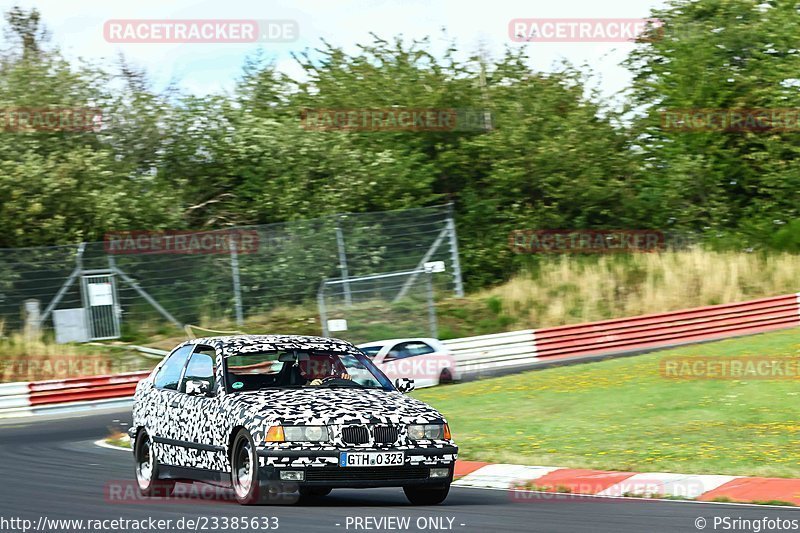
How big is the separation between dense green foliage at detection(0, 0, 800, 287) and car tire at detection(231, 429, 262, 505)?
2509 centimetres

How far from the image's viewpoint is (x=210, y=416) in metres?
10.9

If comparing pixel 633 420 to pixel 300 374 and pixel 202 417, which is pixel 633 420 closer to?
pixel 300 374

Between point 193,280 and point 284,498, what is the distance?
20670 mm

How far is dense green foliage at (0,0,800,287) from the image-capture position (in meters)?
37.5

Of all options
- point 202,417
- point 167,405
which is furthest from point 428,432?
point 167,405

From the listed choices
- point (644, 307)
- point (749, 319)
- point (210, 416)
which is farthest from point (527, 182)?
point (210, 416)

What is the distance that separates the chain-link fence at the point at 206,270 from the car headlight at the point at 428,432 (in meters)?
20.8

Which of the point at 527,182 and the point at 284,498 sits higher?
the point at 527,182

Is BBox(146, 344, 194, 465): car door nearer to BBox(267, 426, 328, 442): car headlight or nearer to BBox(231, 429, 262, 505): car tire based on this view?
BBox(231, 429, 262, 505): car tire

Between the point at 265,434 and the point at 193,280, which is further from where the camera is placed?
the point at 193,280

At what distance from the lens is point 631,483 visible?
11852 mm

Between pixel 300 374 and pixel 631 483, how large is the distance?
335 centimetres

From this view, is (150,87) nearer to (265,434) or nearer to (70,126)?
(70,126)

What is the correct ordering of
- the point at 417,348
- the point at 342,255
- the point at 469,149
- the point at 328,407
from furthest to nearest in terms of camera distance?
the point at 469,149, the point at 342,255, the point at 417,348, the point at 328,407
